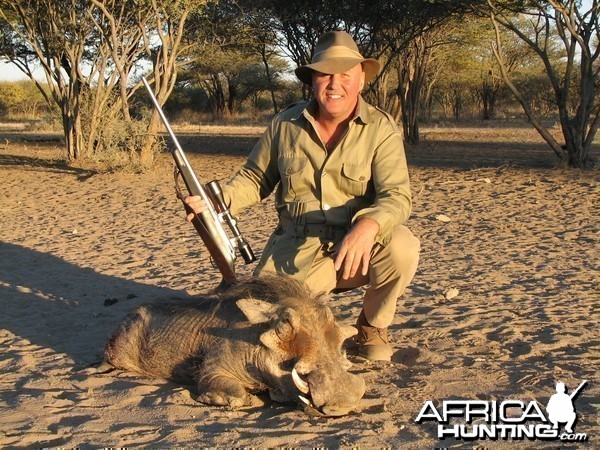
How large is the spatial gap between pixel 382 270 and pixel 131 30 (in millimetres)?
14645


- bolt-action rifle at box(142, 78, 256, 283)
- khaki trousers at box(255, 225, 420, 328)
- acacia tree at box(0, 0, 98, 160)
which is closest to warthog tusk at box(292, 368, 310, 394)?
bolt-action rifle at box(142, 78, 256, 283)

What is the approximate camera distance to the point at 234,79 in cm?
4797

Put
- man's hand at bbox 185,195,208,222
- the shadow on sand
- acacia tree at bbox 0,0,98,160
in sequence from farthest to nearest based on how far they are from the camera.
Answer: acacia tree at bbox 0,0,98,160
the shadow on sand
man's hand at bbox 185,195,208,222

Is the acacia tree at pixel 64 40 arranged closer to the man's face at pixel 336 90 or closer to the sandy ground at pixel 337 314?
the sandy ground at pixel 337 314

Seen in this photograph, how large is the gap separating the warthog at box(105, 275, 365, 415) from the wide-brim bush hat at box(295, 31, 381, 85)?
1.22 metres

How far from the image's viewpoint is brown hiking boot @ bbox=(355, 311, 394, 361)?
4027 millimetres

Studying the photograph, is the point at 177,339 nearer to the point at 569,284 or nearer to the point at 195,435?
the point at 195,435

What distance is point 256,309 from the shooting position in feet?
10.9

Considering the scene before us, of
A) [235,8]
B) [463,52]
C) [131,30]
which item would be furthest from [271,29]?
[463,52]

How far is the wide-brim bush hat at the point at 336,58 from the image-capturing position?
397 centimetres

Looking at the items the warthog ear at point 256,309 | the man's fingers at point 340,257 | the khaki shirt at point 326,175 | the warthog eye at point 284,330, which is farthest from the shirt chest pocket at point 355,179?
the warthog eye at point 284,330

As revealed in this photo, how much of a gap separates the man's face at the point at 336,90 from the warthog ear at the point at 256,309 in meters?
1.29

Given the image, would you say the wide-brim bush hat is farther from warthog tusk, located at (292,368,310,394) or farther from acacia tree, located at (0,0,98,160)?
acacia tree, located at (0,0,98,160)

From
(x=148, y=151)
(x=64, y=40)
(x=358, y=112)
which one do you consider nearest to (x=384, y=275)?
(x=358, y=112)
